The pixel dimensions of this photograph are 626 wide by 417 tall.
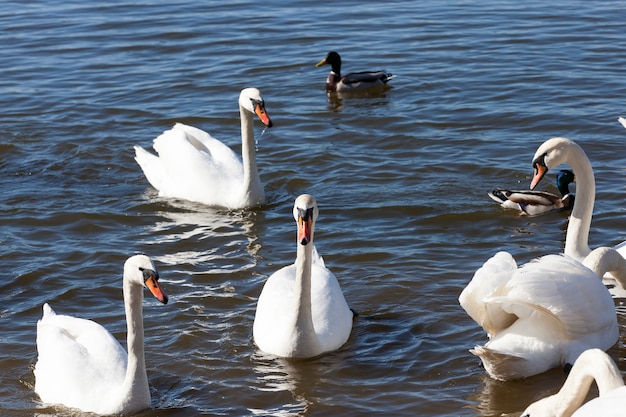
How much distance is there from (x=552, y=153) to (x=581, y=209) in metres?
0.50

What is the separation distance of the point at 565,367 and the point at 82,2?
16.5 metres

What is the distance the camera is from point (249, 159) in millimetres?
11469

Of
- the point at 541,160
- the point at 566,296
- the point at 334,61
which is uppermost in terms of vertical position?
the point at 541,160

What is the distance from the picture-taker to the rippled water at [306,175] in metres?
7.97

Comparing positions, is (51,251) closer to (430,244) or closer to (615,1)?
(430,244)

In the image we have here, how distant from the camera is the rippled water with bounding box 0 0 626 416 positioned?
26.1 ft

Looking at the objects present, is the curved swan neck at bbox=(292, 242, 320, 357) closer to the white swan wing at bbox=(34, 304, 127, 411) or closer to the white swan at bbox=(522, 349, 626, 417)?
the white swan wing at bbox=(34, 304, 127, 411)

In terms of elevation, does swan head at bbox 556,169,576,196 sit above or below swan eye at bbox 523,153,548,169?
below

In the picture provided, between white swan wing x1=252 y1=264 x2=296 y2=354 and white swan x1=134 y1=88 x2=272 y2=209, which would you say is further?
white swan x1=134 y1=88 x2=272 y2=209

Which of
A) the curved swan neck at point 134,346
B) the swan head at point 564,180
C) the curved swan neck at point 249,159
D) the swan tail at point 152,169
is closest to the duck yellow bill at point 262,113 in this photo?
the curved swan neck at point 249,159

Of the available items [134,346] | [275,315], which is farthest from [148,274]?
[275,315]

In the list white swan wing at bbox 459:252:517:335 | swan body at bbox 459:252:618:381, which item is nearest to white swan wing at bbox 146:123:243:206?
white swan wing at bbox 459:252:517:335

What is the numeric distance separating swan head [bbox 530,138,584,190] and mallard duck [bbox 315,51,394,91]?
657 cm

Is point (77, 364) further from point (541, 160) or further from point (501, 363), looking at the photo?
point (541, 160)
